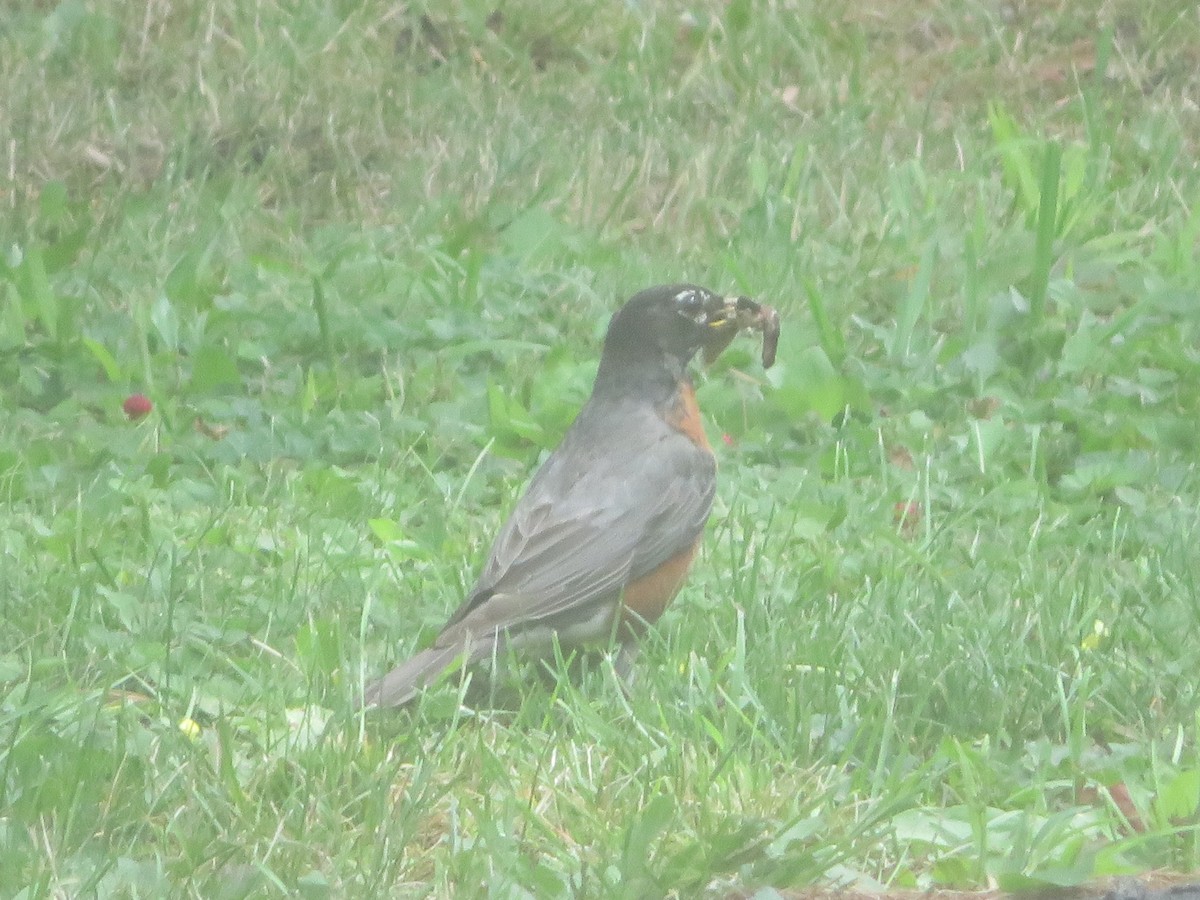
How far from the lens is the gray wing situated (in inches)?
158

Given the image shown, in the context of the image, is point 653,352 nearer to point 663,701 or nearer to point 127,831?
point 663,701

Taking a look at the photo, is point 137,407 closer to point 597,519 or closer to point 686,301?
point 686,301

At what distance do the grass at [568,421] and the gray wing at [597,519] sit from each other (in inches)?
7.2

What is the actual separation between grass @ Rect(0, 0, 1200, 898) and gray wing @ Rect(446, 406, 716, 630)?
184 millimetres

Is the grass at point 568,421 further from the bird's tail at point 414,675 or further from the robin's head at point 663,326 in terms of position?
the robin's head at point 663,326

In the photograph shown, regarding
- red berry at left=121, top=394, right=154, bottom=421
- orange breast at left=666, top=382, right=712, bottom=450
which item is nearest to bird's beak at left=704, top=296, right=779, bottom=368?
orange breast at left=666, top=382, right=712, bottom=450

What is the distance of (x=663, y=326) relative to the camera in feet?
15.0

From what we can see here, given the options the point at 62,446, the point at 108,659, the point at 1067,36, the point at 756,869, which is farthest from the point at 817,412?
the point at 1067,36

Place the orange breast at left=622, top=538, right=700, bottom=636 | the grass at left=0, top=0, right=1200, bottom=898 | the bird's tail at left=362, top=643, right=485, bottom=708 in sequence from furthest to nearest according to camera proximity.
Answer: the orange breast at left=622, top=538, right=700, bottom=636, the bird's tail at left=362, top=643, right=485, bottom=708, the grass at left=0, top=0, right=1200, bottom=898

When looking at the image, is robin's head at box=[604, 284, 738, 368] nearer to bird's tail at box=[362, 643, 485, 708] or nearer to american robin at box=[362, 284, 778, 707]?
american robin at box=[362, 284, 778, 707]

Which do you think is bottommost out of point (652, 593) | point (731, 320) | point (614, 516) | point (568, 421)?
point (568, 421)

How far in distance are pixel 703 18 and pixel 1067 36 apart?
1498mm

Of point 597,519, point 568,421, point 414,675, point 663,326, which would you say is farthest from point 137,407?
point 414,675

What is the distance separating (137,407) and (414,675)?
2.12 metres
